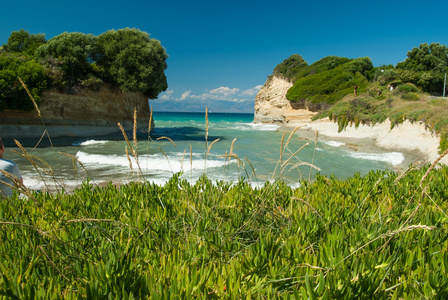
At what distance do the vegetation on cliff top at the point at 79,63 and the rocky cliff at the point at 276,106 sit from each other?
2586cm

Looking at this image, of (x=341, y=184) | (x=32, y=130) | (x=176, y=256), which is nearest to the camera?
(x=176, y=256)

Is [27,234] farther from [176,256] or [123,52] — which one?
[123,52]

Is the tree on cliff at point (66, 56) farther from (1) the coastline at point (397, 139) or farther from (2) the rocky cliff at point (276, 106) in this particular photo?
(2) the rocky cliff at point (276, 106)

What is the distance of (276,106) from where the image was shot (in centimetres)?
5141

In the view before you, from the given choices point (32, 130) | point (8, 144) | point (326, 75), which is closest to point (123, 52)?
point (32, 130)

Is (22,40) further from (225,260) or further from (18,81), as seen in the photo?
A: (225,260)

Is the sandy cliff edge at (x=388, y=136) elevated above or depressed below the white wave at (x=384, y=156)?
above

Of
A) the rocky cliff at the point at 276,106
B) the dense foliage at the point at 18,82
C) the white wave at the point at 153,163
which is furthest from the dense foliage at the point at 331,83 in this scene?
the dense foliage at the point at 18,82

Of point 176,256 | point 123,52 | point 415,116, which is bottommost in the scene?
point 176,256

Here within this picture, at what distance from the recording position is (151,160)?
13.4 metres

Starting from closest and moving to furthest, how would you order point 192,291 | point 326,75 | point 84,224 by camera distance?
1. point 192,291
2. point 84,224
3. point 326,75

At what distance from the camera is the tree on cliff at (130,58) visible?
25562mm

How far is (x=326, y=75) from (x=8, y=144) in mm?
45828

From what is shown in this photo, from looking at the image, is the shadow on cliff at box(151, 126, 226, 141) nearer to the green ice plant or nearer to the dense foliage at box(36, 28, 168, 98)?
the dense foliage at box(36, 28, 168, 98)
